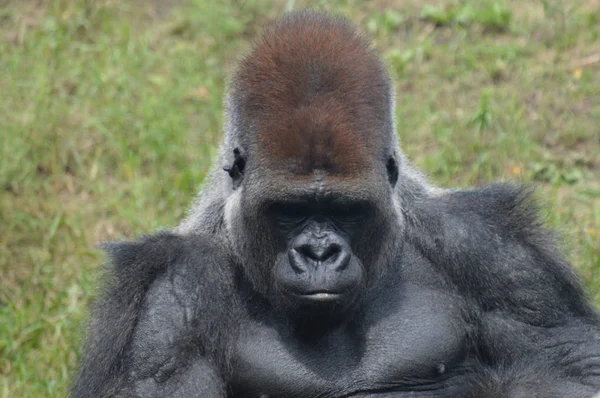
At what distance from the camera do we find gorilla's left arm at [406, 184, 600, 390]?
5609 millimetres

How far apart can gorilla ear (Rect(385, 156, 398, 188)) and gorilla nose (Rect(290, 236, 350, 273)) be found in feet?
1.75

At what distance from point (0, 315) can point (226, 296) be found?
7.50 feet

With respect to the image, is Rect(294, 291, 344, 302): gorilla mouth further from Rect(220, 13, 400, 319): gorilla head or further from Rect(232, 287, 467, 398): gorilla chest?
Rect(232, 287, 467, 398): gorilla chest

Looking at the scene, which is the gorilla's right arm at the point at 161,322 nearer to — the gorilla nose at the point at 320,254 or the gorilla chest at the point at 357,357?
the gorilla chest at the point at 357,357

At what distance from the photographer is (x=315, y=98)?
5023mm

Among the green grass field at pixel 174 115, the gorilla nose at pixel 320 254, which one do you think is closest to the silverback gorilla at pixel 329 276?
the gorilla nose at pixel 320 254

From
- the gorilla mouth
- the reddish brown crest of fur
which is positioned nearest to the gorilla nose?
the gorilla mouth

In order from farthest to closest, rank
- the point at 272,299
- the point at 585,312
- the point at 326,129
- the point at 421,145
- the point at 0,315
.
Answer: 1. the point at 421,145
2. the point at 0,315
3. the point at 585,312
4. the point at 272,299
5. the point at 326,129

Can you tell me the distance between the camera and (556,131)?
839 cm

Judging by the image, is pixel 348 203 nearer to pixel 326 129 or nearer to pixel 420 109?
pixel 326 129

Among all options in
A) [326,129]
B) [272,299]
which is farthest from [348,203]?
[272,299]

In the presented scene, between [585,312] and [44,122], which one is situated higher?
[44,122]

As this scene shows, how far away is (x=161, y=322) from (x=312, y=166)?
1.03m

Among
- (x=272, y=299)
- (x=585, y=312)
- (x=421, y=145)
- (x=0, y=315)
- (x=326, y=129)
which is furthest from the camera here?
(x=421, y=145)
